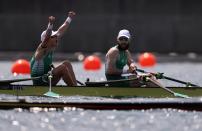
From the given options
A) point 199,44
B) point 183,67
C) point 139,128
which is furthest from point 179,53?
point 139,128

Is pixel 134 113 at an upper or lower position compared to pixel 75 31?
lower

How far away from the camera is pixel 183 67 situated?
101 feet

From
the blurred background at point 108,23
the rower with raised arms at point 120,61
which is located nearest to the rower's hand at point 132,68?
the rower with raised arms at point 120,61

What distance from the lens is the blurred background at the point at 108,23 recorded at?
36.3 meters

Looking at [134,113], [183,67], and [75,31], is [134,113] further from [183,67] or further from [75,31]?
[75,31]

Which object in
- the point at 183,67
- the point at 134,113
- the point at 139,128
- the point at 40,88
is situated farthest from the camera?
A: the point at 183,67

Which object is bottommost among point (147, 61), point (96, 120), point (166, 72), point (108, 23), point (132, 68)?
point (96, 120)

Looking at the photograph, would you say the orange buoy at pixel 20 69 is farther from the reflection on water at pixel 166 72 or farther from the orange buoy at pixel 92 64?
the orange buoy at pixel 92 64

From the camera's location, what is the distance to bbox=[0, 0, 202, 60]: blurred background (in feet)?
119

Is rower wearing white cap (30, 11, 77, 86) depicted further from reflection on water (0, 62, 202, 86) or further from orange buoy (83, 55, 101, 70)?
orange buoy (83, 55, 101, 70)

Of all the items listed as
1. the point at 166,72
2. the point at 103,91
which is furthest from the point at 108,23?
the point at 103,91

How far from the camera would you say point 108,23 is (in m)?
36.5

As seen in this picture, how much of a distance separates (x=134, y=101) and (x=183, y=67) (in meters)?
15.7

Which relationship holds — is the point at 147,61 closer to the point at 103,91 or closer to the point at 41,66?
the point at 41,66
